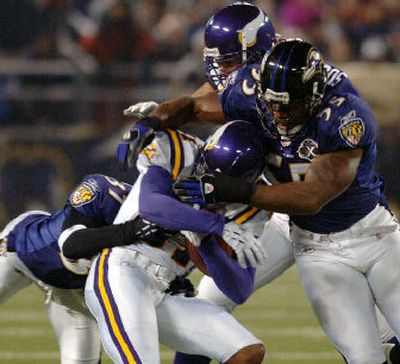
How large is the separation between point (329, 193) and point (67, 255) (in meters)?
0.88

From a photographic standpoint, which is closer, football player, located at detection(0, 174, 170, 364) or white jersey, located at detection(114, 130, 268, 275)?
white jersey, located at detection(114, 130, 268, 275)

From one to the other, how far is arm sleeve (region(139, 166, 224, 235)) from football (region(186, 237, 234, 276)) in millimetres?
65

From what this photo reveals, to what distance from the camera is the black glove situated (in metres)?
3.79

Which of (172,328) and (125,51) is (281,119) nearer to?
(172,328)

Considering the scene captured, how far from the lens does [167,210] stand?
3547 mm

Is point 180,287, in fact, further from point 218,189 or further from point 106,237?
point 218,189

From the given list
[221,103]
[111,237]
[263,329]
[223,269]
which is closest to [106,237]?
[111,237]

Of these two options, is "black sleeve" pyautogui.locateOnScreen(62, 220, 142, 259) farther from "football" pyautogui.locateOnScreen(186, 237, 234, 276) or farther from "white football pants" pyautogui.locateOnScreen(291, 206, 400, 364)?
"white football pants" pyautogui.locateOnScreen(291, 206, 400, 364)

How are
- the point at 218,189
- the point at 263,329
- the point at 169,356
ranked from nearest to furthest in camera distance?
the point at 218,189 < the point at 169,356 < the point at 263,329

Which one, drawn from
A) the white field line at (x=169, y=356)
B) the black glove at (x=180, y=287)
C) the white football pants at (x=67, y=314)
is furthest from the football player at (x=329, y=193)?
the white field line at (x=169, y=356)

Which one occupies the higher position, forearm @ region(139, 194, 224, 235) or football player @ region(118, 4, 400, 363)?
football player @ region(118, 4, 400, 363)

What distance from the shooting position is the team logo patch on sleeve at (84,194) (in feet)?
13.1

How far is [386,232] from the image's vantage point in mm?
3871

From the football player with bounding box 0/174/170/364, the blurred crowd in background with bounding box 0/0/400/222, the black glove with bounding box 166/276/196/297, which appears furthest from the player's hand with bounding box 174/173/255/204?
the blurred crowd in background with bounding box 0/0/400/222
